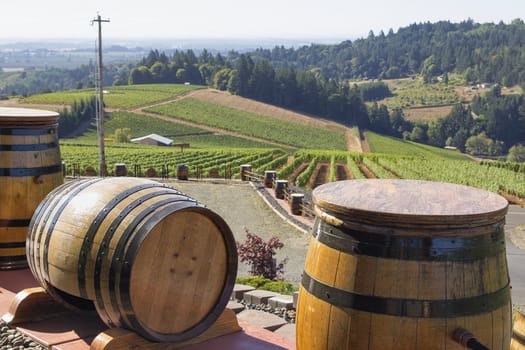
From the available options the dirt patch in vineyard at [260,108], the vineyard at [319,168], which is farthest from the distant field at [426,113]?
the vineyard at [319,168]

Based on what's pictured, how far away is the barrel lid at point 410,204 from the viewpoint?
3248mm

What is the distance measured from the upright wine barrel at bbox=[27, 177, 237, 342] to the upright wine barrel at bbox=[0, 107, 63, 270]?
1.64 meters

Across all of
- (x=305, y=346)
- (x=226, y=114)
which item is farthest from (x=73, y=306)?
(x=226, y=114)

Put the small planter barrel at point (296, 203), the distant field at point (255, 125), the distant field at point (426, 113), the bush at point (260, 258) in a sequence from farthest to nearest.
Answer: the distant field at point (426, 113)
the distant field at point (255, 125)
the small planter barrel at point (296, 203)
the bush at point (260, 258)

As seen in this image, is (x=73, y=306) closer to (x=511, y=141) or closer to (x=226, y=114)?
(x=226, y=114)

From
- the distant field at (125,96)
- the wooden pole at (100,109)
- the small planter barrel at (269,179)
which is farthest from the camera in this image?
the distant field at (125,96)

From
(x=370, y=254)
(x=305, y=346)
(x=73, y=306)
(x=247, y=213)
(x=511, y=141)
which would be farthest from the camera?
(x=511, y=141)

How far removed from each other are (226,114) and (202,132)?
51.0 feet

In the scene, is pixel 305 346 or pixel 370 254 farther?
pixel 305 346

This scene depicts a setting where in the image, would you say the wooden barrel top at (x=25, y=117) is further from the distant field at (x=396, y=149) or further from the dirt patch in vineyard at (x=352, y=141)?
the distant field at (x=396, y=149)

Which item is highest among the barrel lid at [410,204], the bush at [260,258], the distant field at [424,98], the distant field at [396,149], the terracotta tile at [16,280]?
the barrel lid at [410,204]

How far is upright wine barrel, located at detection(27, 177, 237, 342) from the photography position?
193 inches

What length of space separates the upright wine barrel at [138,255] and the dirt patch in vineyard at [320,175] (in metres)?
32.8

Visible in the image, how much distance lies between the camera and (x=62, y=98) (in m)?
113
